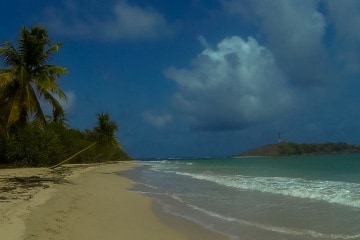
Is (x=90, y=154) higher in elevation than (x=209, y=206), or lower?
higher

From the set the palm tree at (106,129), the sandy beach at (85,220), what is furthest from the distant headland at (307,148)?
the sandy beach at (85,220)

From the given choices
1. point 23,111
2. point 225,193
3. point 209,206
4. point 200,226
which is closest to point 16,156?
point 23,111

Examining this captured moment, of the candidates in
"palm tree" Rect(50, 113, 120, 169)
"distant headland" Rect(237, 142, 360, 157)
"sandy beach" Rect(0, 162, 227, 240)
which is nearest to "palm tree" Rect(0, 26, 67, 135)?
"sandy beach" Rect(0, 162, 227, 240)

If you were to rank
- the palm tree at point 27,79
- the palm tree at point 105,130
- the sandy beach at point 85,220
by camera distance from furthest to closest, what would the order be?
the palm tree at point 105,130 < the palm tree at point 27,79 < the sandy beach at point 85,220

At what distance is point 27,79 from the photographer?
20000mm

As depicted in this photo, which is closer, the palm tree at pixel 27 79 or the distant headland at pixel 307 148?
the palm tree at pixel 27 79

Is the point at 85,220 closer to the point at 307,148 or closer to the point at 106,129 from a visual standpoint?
the point at 106,129

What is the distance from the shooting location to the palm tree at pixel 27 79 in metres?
19.6

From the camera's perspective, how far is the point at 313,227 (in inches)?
381

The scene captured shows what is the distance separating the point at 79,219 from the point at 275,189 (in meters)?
11.5

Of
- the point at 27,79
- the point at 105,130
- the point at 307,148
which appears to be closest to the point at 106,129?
the point at 105,130

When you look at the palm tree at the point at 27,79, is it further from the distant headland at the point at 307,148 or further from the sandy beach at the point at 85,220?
the distant headland at the point at 307,148

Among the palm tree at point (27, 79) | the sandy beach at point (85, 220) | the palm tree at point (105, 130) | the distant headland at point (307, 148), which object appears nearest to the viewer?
the sandy beach at point (85, 220)

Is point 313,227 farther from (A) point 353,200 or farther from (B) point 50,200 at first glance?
(B) point 50,200
